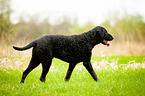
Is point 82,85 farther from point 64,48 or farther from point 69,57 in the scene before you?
point 64,48

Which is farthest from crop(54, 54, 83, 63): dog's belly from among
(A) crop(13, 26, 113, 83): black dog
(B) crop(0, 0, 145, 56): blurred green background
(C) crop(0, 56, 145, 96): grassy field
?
(B) crop(0, 0, 145, 56): blurred green background

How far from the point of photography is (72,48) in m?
4.68

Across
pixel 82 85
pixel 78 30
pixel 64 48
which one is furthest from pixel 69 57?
pixel 78 30

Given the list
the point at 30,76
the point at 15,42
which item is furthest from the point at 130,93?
the point at 15,42

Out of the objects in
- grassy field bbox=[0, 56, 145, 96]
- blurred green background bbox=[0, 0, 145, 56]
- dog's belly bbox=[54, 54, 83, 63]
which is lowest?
blurred green background bbox=[0, 0, 145, 56]

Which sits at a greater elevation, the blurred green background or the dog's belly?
the dog's belly

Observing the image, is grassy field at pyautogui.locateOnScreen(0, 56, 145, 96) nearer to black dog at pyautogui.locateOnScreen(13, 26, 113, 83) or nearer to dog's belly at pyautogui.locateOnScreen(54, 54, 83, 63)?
black dog at pyautogui.locateOnScreen(13, 26, 113, 83)

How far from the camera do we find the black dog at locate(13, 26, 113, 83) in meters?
4.33

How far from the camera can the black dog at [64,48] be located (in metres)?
4.33

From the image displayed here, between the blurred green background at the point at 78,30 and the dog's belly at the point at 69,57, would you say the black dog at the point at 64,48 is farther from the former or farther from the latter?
the blurred green background at the point at 78,30

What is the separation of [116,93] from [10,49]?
4.67 meters

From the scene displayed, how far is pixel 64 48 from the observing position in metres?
4.59

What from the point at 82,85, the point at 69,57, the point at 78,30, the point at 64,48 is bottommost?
the point at 78,30

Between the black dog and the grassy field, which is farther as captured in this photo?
the black dog
